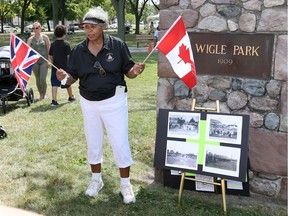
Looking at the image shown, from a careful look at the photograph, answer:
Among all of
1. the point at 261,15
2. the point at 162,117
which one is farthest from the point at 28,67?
the point at 261,15

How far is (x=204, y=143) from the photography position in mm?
3814

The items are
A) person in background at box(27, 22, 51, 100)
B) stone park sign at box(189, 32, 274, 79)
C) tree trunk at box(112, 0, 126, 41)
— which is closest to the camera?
stone park sign at box(189, 32, 274, 79)

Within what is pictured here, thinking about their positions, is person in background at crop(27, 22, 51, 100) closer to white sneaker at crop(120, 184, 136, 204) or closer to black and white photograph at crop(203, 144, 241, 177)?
white sneaker at crop(120, 184, 136, 204)

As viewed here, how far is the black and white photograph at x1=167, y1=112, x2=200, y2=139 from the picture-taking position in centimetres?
385

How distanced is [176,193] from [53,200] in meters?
1.30

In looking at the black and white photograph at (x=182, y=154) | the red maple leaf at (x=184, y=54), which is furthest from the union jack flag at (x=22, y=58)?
the black and white photograph at (x=182, y=154)

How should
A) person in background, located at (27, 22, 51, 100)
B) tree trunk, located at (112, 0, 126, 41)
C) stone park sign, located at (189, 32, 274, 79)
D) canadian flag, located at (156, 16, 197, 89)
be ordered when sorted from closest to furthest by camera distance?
canadian flag, located at (156, 16, 197, 89)
stone park sign, located at (189, 32, 274, 79)
person in background, located at (27, 22, 51, 100)
tree trunk, located at (112, 0, 126, 41)

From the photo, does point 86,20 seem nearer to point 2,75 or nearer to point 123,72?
point 123,72

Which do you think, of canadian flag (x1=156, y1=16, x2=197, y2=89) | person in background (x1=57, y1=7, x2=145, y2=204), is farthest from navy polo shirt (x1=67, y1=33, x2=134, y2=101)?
canadian flag (x1=156, y1=16, x2=197, y2=89)

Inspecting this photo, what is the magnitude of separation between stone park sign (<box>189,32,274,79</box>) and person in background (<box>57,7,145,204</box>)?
0.77m

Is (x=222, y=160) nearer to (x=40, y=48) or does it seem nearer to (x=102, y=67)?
(x=102, y=67)

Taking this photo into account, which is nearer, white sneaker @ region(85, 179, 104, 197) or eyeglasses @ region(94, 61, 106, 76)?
eyeglasses @ region(94, 61, 106, 76)

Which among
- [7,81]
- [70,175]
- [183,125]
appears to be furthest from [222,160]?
[7,81]

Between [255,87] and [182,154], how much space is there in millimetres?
1002
